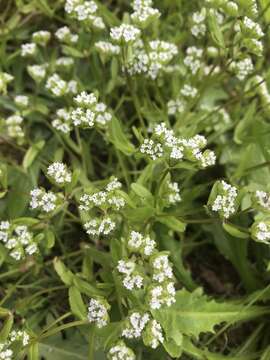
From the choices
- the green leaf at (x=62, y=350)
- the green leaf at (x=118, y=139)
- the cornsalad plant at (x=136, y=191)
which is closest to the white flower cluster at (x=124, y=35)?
the cornsalad plant at (x=136, y=191)

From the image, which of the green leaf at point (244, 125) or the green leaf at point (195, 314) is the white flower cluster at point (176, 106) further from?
the green leaf at point (195, 314)

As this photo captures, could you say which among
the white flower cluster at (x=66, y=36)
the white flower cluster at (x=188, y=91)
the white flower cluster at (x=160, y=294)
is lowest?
the white flower cluster at (x=160, y=294)

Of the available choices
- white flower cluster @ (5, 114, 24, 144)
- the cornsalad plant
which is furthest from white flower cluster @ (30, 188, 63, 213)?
white flower cluster @ (5, 114, 24, 144)

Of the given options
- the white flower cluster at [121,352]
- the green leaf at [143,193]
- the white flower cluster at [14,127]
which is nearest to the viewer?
the white flower cluster at [121,352]

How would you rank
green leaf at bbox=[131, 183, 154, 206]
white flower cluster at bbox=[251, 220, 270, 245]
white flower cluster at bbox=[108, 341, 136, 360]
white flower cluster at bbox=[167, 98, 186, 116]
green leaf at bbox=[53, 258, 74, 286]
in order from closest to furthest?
Answer: white flower cluster at bbox=[108, 341, 136, 360], white flower cluster at bbox=[251, 220, 270, 245], green leaf at bbox=[131, 183, 154, 206], green leaf at bbox=[53, 258, 74, 286], white flower cluster at bbox=[167, 98, 186, 116]

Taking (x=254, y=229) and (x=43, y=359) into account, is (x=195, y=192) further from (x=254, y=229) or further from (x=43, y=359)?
(x=43, y=359)

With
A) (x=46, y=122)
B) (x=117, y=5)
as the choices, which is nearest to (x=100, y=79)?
(x=46, y=122)

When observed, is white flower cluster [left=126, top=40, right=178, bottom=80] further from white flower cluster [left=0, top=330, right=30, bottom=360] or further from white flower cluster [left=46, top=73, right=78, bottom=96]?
white flower cluster [left=0, top=330, right=30, bottom=360]
